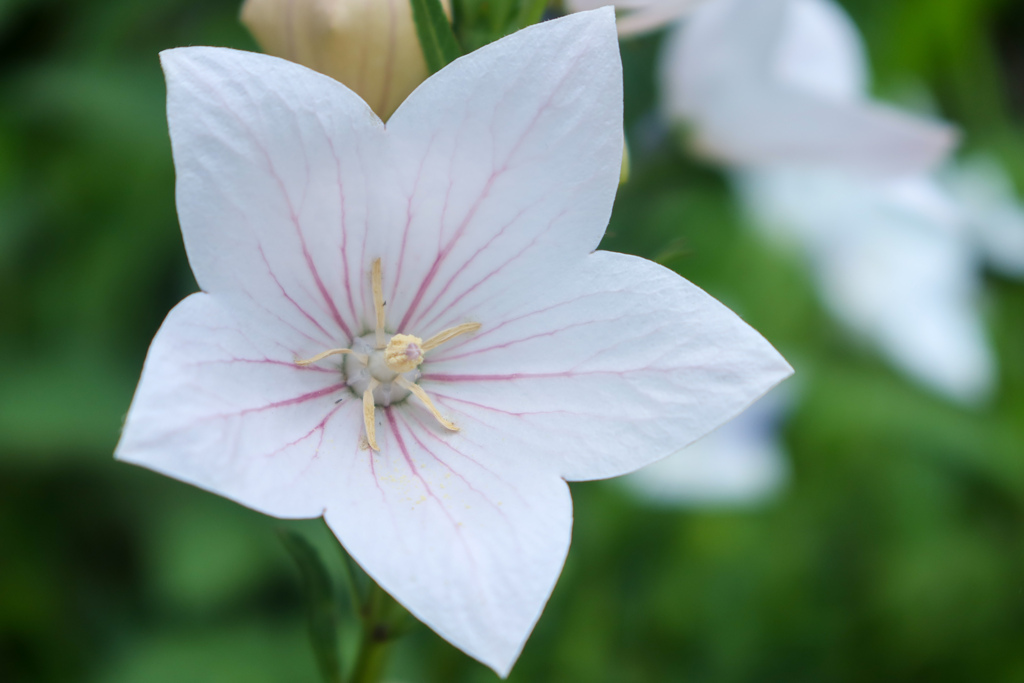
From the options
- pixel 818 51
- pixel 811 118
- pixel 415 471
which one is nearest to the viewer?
pixel 415 471

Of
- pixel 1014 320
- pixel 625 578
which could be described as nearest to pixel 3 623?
pixel 625 578

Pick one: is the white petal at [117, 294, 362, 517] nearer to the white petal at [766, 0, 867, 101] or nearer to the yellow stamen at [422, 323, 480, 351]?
the yellow stamen at [422, 323, 480, 351]

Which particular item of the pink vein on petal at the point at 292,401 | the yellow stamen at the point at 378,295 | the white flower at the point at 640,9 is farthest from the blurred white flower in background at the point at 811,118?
the pink vein on petal at the point at 292,401

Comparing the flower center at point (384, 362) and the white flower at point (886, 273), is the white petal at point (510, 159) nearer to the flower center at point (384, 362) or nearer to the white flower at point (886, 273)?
the flower center at point (384, 362)

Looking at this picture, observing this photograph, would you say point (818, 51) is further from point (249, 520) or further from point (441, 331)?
point (249, 520)

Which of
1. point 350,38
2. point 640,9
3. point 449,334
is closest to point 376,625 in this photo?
point 449,334
